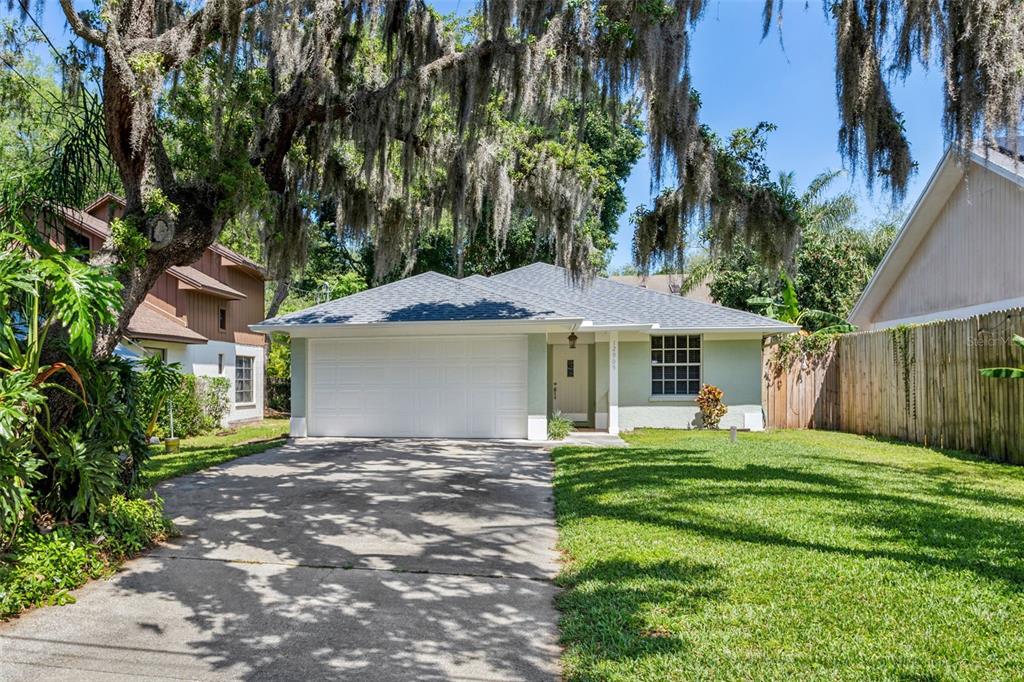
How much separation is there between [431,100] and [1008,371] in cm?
822

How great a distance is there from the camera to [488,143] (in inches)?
346

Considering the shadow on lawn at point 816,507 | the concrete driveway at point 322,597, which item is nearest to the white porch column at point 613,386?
the shadow on lawn at point 816,507

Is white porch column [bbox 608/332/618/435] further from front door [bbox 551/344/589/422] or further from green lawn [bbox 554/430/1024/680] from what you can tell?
green lawn [bbox 554/430/1024/680]

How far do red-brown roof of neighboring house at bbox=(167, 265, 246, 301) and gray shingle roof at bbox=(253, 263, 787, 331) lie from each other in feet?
12.5

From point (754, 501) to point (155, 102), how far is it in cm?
665

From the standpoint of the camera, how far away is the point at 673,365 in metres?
14.5

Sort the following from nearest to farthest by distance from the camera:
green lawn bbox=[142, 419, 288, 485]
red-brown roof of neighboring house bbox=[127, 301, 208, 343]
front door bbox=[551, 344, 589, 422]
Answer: green lawn bbox=[142, 419, 288, 485] → red-brown roof of neighboring house bbox=[127, 301, 208, 343] → front door bbox=[551, 344, 589, 422]

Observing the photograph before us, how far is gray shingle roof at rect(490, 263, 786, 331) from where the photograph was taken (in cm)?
1385

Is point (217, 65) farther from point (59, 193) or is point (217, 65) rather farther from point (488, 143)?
point (488, 143)

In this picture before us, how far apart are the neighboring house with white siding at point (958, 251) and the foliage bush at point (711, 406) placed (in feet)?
15.4

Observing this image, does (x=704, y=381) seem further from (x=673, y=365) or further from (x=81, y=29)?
(x=81, y=29)

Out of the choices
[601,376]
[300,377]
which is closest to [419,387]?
[300,377]

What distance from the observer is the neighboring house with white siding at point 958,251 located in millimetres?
10438

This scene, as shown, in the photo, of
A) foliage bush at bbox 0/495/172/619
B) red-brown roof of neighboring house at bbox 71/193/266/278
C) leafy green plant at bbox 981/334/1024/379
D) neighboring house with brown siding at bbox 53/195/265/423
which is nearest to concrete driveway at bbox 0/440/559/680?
foliage bush at bbox 0/495/172/619
